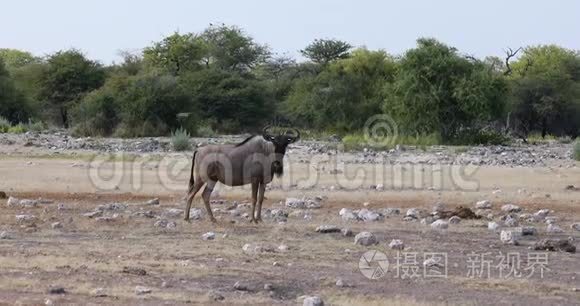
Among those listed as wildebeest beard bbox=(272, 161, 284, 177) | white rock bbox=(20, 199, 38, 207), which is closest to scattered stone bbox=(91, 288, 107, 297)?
wildebeest beard bbox=(272, 161, 284, 177)

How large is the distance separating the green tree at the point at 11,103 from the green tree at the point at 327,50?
2458 cm

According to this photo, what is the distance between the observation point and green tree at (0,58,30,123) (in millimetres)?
52969

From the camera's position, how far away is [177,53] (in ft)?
216

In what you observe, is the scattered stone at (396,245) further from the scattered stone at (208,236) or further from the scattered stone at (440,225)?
the scattered stone at (208,236)

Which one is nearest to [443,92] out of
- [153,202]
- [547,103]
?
[547,103]

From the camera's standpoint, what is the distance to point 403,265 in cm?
1131

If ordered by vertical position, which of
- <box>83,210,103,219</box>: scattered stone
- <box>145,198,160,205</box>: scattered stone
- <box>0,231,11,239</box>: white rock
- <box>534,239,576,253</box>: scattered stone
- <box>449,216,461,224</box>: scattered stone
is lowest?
<box>534,239,576,253</box>: scattered stone

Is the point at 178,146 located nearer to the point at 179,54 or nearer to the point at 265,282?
the point at 265,282

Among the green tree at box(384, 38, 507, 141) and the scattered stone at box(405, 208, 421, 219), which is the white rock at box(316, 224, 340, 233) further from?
the green tree at box(384, 38, 507, 141)

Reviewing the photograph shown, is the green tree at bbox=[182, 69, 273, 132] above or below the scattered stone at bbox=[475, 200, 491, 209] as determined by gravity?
above

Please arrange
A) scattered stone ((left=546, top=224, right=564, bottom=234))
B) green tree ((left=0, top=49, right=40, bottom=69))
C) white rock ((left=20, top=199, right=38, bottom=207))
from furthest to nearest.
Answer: green tree ((left=0, top=49, right=40, bottom=69)), white rock ((left=20, top=199, right=38, bottom=207)), scattered stone ((left=546, top=224, right=564, bottom=234))

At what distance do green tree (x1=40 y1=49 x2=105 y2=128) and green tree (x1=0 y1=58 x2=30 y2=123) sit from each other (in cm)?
287

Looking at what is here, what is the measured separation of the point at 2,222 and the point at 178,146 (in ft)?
64.6

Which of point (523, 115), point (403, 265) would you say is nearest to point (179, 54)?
point (523, 115)
